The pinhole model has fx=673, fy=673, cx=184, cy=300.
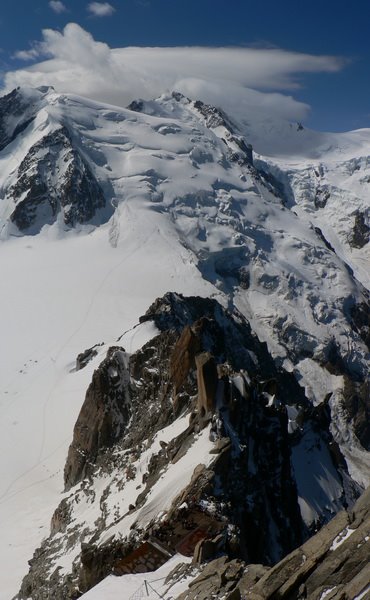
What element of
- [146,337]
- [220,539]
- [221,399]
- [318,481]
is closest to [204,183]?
[146,337]

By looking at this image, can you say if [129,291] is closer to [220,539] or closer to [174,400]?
[174,400]

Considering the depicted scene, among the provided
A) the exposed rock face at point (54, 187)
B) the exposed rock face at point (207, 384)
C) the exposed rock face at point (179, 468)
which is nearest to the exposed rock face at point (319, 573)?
the exposed rock face at point (179, 468)

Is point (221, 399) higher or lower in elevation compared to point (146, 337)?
lower

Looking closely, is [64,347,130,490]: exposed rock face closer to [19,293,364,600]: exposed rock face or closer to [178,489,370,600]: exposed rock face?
[19,293,364,600]: exposed rock face

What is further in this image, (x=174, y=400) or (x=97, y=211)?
(x=97, y=211)

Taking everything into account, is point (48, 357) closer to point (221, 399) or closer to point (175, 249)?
point (175, 249)

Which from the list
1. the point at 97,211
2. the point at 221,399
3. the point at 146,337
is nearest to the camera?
the point at 221,399

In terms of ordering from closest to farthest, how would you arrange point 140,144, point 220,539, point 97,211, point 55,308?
point 220,539
point 55,308
point 97,211
point 140,144

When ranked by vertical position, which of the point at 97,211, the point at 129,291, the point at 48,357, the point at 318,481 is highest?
the point at 97,211
